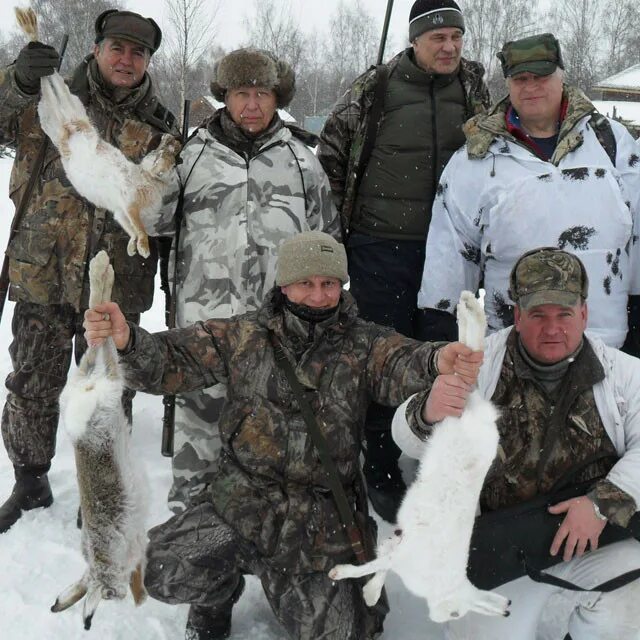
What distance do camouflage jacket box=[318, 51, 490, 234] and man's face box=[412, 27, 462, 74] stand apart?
141mm

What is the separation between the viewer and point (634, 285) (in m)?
3.04

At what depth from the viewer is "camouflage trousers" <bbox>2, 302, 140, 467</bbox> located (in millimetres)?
3283

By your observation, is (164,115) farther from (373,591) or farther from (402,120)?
(373,591)

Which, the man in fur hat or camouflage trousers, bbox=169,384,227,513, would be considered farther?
camouflage trousers, bbox=169,384,227,513

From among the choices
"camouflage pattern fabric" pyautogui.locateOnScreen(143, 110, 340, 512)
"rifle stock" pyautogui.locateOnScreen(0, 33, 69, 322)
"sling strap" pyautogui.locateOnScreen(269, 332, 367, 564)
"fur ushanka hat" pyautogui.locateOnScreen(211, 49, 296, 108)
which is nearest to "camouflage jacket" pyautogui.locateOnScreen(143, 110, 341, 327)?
"camouflage pattern fabric" pyautogui.locateOnScreen(143, 110, 340, 512)

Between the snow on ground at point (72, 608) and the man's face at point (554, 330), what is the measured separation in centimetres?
118

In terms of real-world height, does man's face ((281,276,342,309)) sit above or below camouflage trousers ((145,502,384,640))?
above

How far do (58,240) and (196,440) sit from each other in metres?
1.12

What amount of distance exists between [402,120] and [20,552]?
8.87 ft

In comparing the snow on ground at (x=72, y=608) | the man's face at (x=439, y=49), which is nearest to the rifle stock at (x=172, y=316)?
the snow on ground at (x=72, y=608)


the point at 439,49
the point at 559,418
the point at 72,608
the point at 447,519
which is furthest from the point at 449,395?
the point at 439,49

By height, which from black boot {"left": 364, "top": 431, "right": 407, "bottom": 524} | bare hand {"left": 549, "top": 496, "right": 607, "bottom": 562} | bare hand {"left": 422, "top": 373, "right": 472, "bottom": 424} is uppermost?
bare hand {"left": 422, "top": 373, "right": 472, "bottom": 424}

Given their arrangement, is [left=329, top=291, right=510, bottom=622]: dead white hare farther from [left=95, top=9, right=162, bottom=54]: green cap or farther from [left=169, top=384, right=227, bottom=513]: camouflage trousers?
[left=95, top=9, right=162, bottom=54]: green cap

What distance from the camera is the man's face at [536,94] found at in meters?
2.91
